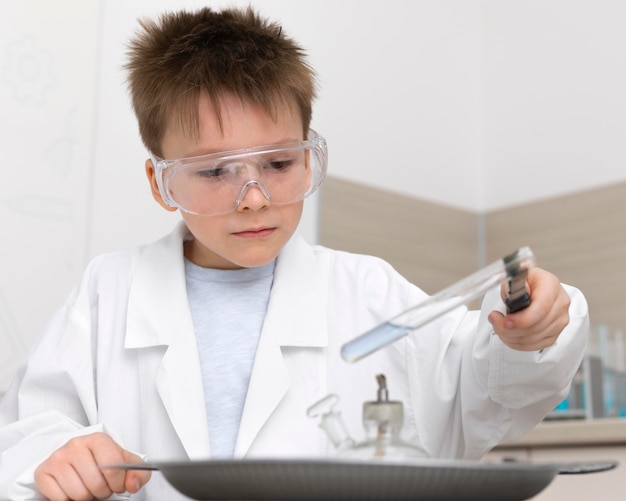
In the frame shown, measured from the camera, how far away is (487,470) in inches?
23.0

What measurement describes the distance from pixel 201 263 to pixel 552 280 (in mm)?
664

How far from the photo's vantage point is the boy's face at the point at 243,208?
1.17 meters

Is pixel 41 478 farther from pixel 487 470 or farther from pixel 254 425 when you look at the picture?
pixel 487 470

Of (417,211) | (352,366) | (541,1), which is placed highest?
(541,1)

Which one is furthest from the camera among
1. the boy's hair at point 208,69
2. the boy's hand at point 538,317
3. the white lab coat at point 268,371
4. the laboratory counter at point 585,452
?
the laboratory counter at point 585,452

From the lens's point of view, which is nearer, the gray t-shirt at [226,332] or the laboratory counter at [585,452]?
the gray t-shirt at [226,332]

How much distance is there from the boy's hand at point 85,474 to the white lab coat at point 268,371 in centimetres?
14

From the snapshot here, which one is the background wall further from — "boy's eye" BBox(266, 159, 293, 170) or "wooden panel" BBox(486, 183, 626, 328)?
"boy's eye" BBox(266, 159, 293, 170)

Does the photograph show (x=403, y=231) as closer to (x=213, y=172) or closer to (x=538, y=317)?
(x=213, y=172)

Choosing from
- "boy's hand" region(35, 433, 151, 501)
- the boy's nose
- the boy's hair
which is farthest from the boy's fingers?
the boy's hair

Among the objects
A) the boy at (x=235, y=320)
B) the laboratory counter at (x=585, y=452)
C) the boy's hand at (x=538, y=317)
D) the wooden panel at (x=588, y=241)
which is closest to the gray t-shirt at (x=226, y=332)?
the boy at (x=235, y=320)

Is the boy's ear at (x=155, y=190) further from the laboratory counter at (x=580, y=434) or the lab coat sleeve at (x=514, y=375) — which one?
the laboratory counter at (x=580, y=434)

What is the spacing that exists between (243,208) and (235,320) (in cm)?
20

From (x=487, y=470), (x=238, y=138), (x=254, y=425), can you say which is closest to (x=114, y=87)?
(x=238, y=138)
